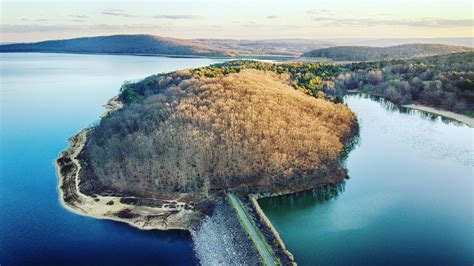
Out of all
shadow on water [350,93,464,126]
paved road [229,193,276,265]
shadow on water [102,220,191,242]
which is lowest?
shadow on water [102,220,191,242]

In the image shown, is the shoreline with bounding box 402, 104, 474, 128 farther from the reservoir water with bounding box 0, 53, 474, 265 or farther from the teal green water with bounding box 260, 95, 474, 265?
the teal green water with bounding box 260, 95, 474, 265

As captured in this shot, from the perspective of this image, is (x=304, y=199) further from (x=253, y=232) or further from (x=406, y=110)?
(x=406, y=110)

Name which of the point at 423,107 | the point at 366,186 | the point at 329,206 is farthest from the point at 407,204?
the point at 423,107

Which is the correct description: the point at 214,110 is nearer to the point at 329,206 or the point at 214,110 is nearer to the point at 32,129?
the point at 329,206

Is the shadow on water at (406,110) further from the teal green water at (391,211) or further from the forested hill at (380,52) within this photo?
the forested hill at (380,52)

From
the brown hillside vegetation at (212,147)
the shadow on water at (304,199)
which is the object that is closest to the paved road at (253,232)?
the shadow on water at (304,199)

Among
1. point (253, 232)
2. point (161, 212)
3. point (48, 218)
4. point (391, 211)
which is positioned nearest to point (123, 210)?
point (161, 212)

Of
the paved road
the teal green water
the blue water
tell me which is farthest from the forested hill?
the paved road
